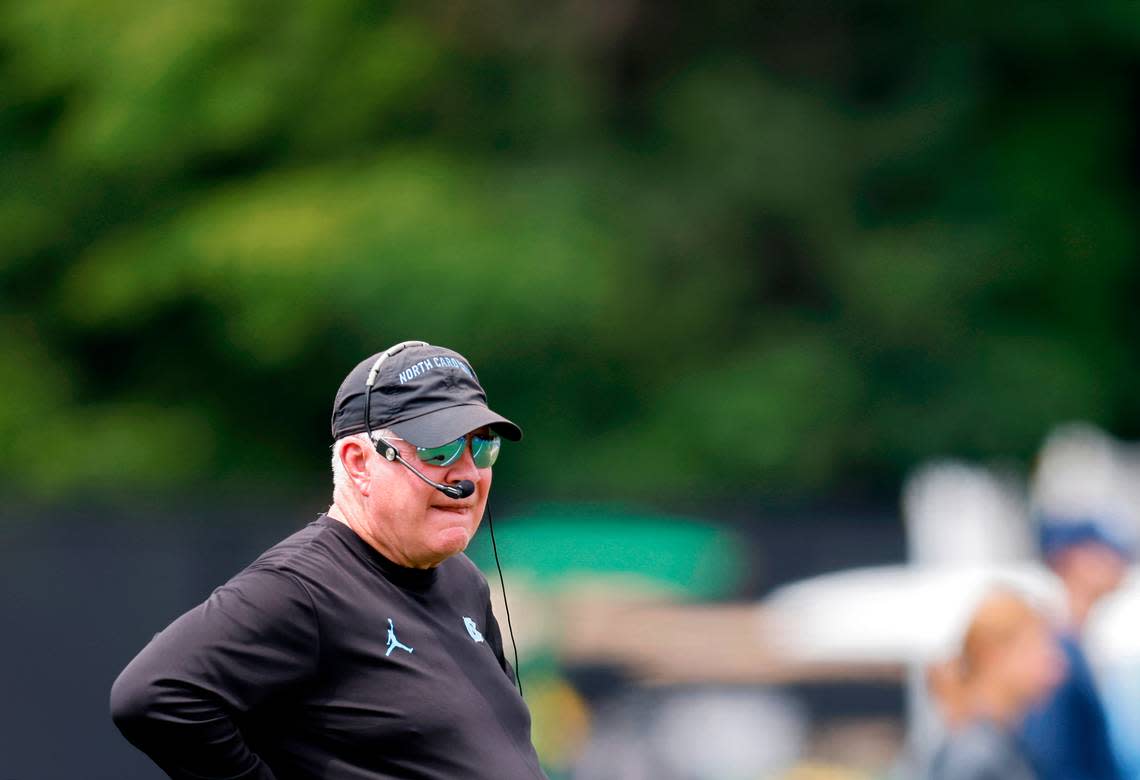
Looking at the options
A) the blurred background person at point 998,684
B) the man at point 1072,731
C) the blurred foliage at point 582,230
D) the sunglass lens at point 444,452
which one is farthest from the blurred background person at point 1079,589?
the sunglass lens at point 444,452

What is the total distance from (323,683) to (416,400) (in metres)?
0.48

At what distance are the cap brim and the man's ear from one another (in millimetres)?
71

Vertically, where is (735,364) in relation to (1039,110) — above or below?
below

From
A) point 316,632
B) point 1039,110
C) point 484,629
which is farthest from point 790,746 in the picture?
point 1039,110

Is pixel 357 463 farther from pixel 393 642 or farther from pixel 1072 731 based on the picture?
pixel 1072 731

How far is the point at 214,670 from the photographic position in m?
2.49

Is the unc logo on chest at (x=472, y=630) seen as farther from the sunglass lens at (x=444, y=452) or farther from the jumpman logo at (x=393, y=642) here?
the sunglass lens at (x=444, y=452)

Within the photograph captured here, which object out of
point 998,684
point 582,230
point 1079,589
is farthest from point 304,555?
point 582,230

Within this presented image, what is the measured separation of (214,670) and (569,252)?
9.15m

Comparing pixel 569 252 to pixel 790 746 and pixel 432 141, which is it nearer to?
pixel 432 141

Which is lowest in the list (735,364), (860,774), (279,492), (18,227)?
(860,774)

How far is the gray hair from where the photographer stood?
8.99ft

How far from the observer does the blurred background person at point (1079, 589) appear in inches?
225

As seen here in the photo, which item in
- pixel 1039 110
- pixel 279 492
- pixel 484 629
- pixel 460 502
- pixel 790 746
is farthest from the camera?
pixel 1039 110
